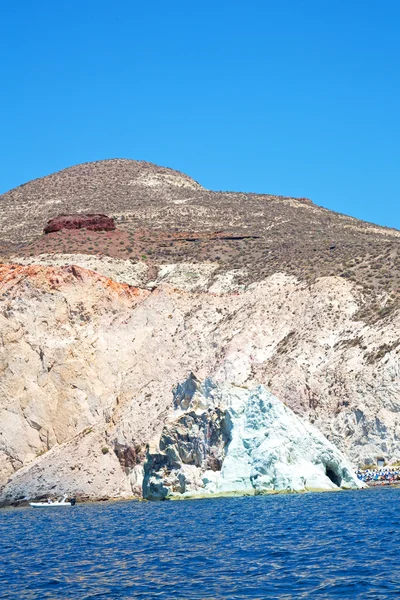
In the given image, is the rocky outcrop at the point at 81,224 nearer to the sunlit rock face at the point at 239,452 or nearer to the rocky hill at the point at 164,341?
the rocky hill at the point at 164,341

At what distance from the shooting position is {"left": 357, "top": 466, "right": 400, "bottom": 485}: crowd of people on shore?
53119 millimetres

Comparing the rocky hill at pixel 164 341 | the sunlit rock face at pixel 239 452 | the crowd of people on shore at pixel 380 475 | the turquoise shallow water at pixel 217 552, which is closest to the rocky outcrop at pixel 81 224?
the rocky hill at pixel 164 341

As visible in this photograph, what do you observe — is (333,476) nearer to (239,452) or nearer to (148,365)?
(239,452)

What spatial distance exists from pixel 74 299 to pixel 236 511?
34.6 m

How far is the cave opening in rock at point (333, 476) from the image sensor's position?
170ft

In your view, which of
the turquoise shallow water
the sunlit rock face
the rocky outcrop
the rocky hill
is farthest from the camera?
the rocky outcrop

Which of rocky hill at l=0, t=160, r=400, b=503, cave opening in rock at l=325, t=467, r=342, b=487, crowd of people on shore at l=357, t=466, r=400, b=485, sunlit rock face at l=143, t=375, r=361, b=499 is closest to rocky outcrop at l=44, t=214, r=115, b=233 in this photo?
rocky hill at l=0, t=160, r=400, b=503

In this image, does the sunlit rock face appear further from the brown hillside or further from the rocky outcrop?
the rocky outcrop

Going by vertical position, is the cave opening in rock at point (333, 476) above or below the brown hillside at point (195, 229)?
below

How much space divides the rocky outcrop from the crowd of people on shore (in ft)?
167

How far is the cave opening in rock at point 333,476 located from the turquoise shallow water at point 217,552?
17.5 feet

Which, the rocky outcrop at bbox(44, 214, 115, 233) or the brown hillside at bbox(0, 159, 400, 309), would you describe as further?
the rocky outcrop at bbox(44, 214, 115, 233)

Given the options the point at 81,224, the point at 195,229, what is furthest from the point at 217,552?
the point at 195,229

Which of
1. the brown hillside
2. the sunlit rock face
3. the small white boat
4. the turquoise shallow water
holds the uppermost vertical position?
the brown hillside
